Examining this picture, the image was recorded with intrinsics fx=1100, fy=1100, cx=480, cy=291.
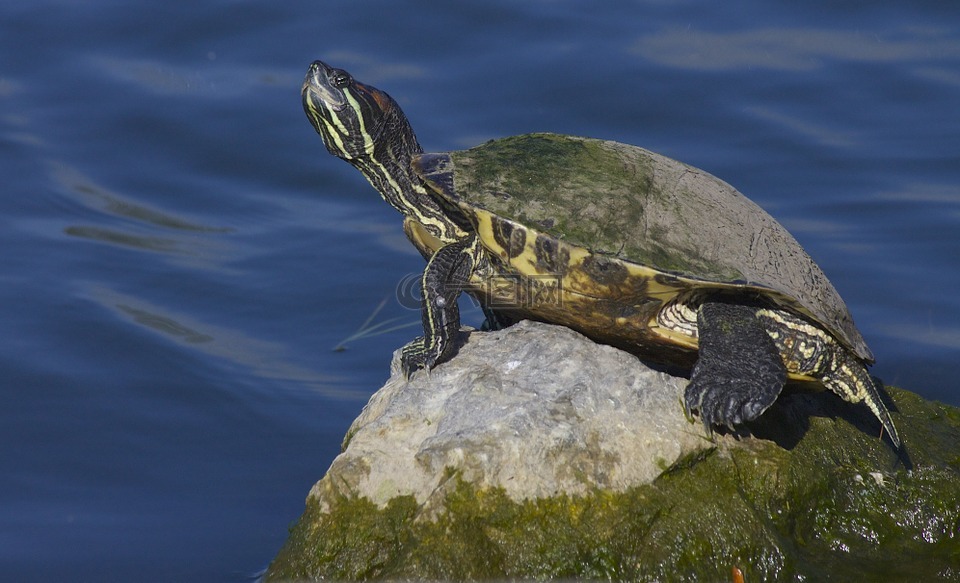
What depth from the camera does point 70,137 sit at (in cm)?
862

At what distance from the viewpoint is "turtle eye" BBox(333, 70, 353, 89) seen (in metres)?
4.86

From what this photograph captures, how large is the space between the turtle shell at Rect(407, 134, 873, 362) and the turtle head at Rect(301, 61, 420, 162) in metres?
0.58

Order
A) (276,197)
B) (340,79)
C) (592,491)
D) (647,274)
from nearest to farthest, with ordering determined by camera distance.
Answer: (592,491), (647,274), (340,79), (276,197)

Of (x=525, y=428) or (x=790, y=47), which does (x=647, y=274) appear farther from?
(x=790, y=47)

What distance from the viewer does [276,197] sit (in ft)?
26.5

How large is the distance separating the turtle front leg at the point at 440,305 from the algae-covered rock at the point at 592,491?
0.27ft

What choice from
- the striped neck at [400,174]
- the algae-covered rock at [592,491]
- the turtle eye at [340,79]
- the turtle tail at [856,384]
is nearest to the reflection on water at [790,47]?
the striped neck at [400,174]

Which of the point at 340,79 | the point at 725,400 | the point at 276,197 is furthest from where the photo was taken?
the point at 276,197

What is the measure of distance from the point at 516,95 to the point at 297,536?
5.88 m

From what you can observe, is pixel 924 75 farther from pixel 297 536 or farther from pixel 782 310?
pixel 297 536

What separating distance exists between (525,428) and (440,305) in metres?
0.79

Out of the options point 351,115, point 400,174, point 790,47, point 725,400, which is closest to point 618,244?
point 725,400

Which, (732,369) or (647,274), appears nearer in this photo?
(732,369)

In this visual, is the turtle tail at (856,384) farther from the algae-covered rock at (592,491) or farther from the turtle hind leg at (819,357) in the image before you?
the algae-covered rock at (592,491)
